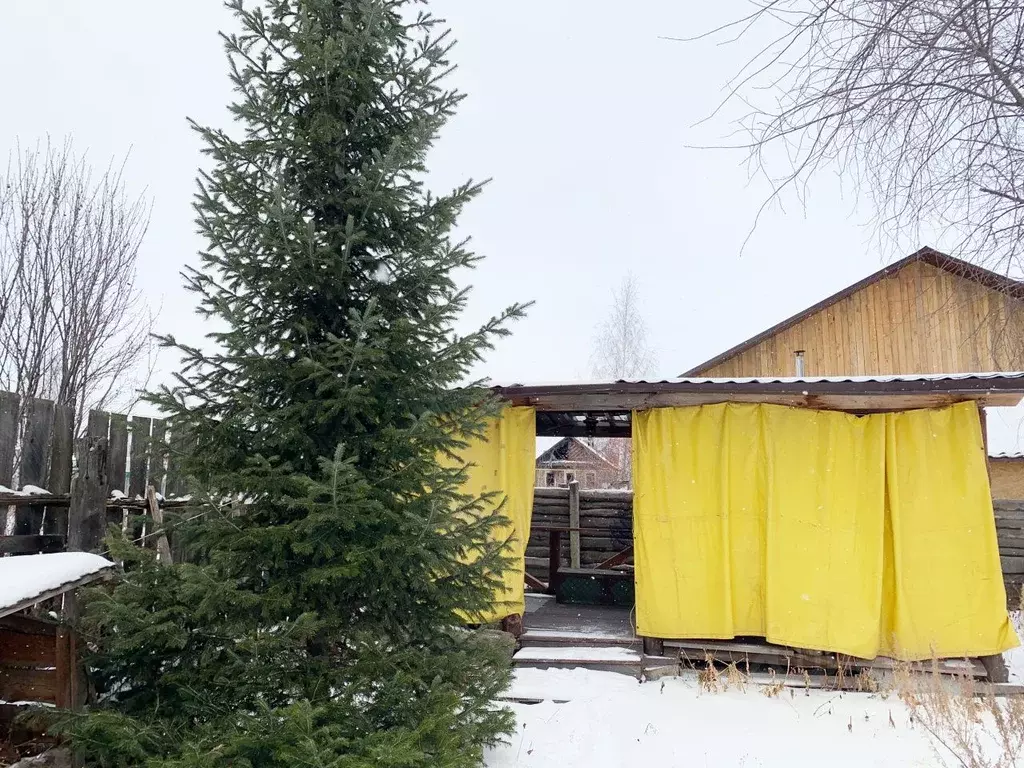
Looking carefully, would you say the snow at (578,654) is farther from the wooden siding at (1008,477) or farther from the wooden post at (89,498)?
the wooden siding at (1008,477)

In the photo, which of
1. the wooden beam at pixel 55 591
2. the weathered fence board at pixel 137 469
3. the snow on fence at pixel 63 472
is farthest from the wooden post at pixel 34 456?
the wooden beam at pixel 55 591

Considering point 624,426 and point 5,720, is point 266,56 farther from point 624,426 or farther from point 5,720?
point 624,426

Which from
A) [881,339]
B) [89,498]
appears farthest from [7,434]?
[881,339]

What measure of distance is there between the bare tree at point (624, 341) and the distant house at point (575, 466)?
2.28 meters

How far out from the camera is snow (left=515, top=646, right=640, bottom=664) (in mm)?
6188

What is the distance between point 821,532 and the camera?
20.2 ft

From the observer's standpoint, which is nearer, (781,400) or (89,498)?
(89,498)

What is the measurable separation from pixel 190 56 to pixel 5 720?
1233 cm

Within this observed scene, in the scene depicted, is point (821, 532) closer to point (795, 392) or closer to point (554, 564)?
point (795, 392)

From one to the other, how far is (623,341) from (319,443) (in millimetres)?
27722

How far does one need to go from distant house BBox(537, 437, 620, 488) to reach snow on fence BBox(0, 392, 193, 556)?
2541 centimetres

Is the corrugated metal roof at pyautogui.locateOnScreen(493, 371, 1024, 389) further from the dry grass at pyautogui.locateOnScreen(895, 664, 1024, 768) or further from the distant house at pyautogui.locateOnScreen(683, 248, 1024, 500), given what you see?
the distant house at pyautogui.locateOnScreen(683, 248, 1024, 500)

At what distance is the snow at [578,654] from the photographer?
244 inches

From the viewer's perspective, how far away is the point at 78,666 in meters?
3.40
